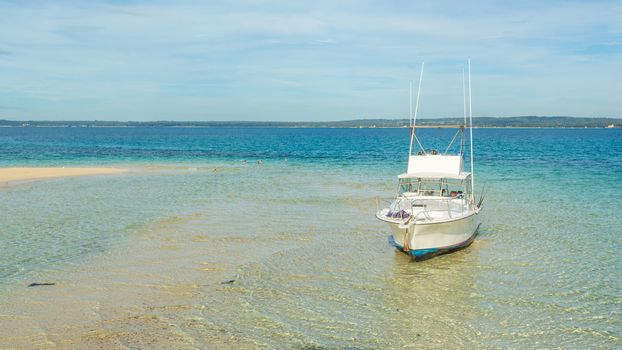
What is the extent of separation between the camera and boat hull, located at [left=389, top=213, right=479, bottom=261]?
18.2 m

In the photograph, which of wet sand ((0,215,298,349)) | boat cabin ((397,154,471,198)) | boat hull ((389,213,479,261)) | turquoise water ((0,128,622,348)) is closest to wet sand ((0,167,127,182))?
turquoise water ((0,128,622,348))

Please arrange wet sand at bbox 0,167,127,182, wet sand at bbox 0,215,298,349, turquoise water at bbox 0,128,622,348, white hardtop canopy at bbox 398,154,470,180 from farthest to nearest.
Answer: wet sand at bbox 0,167,127,182 < white hardtop canopy at bbox 398,154,470,180 < turquoise water at bbox 0,128,622,348 < wet sand at bbox 0,215,298,349

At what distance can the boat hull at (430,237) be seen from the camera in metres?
18.2

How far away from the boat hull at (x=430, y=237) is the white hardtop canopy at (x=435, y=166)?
7.84ft

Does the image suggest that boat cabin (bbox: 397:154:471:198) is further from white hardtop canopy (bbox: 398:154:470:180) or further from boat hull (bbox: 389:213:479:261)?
boat hull (bbox: 389:213:479:261)

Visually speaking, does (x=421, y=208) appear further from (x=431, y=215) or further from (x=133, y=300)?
(x=133, y=300)

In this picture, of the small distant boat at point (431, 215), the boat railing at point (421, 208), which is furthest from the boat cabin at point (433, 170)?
the boat railing at point (421, 208)

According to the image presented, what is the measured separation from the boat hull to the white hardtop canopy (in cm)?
239

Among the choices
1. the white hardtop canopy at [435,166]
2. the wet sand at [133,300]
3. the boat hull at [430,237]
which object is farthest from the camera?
the white hardtop canopy at [435,166]

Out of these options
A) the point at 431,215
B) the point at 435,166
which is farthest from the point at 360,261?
the point at 435,166

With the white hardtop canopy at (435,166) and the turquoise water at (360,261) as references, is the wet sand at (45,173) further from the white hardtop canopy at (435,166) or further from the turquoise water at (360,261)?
the white hardtop canopy at (435,166)

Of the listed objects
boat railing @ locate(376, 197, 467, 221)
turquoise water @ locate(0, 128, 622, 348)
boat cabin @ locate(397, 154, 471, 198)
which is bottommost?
turquoise water @ locate(0, 128, 622, 348)

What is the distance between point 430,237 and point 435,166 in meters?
4.26

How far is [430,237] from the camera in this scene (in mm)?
18453
